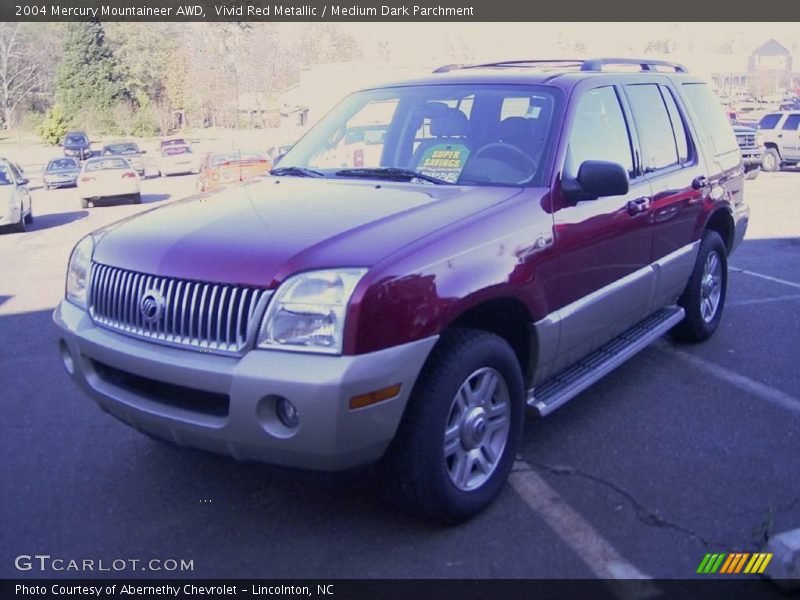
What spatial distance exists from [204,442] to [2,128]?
240ft

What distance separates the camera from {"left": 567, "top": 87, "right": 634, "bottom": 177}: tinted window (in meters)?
4.47

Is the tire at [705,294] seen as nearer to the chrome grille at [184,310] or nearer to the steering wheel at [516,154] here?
the steering wheel at [516,154]

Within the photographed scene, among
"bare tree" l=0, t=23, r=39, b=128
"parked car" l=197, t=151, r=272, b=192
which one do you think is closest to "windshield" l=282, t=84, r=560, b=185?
"parked car" l=197, t=151, r=272, b=192

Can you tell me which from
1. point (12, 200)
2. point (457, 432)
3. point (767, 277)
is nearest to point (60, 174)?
point (12, 200)

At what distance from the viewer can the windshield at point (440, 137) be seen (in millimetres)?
4359

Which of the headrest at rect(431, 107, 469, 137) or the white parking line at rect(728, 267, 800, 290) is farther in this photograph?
the white parking line at rect(728, 267, 800, 290)

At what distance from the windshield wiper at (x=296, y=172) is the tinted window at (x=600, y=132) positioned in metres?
1.41

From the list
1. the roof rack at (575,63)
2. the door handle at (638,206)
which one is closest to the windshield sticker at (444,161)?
the door handle at (638,206)

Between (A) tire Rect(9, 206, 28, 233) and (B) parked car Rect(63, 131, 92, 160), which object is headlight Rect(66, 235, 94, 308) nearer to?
(A) tire Rect(9, 206, 28, 233)

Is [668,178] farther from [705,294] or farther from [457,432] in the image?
→ [457,432]

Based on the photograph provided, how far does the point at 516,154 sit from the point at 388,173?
27.2 inches

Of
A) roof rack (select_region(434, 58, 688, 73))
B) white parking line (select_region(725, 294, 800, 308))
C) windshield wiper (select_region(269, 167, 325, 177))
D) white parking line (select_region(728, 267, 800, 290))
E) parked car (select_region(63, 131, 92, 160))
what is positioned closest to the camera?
windshield wiper (select_region(269, 167, 325, 177))

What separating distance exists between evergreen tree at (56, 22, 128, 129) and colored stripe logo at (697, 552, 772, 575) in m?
62.5

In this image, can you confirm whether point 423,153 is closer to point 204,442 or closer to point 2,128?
point 204,442
